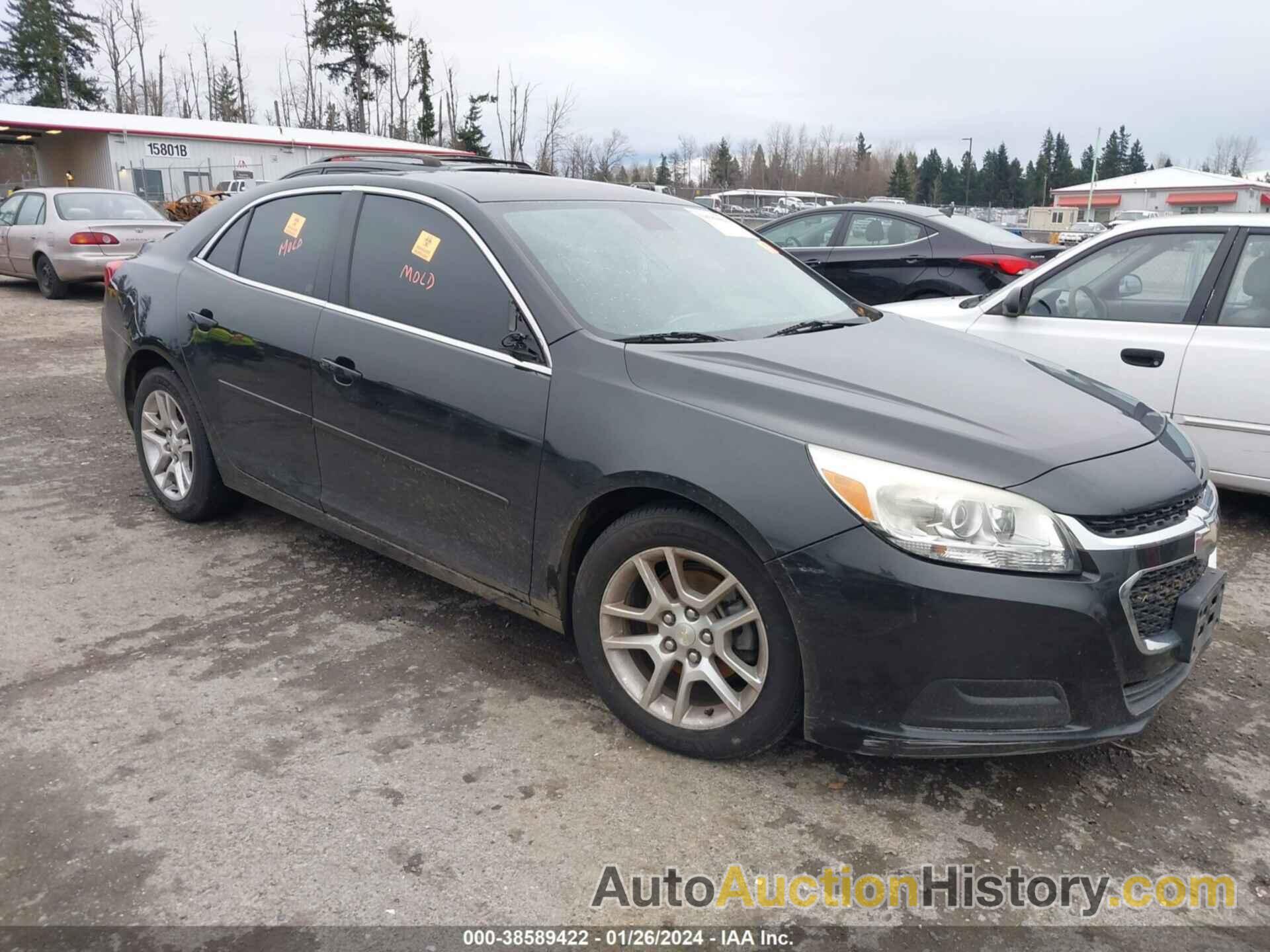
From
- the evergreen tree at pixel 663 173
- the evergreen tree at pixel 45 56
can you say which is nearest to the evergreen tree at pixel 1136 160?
the evergreen tree at pixel 663 173

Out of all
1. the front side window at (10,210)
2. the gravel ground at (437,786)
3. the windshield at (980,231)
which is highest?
the windshield at (980,231)

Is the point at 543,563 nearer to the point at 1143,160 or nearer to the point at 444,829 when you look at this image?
the point at 444,829

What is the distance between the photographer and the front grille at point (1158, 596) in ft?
8.37

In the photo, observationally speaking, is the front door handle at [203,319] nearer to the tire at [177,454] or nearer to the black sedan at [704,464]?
the black sedan at [704,464]

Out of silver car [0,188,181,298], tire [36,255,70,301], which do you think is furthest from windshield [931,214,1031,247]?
tire [36,255,70,301]

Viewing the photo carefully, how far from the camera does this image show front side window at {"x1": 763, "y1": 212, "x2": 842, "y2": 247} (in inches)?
369

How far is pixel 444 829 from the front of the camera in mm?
2559

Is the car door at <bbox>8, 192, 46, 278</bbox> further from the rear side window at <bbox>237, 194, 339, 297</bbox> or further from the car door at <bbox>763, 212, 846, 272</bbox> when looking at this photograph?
the rear side window at <bbox>237, 194, 339, 297</bbox>

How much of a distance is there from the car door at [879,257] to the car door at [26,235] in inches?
412

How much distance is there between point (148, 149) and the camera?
3581 centimetres

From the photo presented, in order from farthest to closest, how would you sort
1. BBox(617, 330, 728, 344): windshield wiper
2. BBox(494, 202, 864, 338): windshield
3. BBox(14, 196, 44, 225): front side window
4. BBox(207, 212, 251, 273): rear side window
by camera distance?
BBox(14, 196, 44, 225): front side window, BBox(207, 212, 251, 273): rear side window, BBox(494, 202, 864, 338): windshield, BBox(617, 330, 728, 344): windshield wiper

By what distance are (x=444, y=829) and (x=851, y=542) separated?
127 centimetres

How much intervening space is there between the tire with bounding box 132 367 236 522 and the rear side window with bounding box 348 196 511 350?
4.20ft

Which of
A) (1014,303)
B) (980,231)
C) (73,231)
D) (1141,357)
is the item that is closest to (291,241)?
(1014,303)
